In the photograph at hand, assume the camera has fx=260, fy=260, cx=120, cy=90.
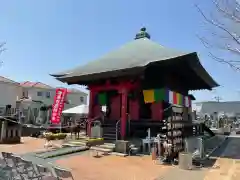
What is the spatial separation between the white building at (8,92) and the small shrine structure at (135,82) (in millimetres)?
21580

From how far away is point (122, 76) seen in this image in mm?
13875

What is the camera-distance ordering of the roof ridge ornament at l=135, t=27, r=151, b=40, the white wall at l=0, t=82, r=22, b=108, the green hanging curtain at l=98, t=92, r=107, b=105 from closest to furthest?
1. the green hanging curtain at l=98, t=92, r=107, b=105
2. the roof ridge ornament at l=135, t=27, r=151, b=40
3. the white wall at l=0, t=82, r=22, b=108

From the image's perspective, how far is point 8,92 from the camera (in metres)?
35.9

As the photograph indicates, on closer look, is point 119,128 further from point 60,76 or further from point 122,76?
point 60,76

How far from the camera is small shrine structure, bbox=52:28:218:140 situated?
13.4 m

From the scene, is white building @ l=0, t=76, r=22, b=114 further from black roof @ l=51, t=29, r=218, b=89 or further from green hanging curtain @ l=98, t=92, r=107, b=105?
green hanging curtain @ l=98, t=92, r=107, b=105

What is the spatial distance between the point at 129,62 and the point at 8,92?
2740 centimetres

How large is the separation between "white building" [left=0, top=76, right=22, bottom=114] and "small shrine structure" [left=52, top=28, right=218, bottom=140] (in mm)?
21580

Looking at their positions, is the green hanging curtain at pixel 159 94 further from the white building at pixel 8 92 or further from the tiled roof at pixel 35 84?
the tiled roof at pixel 35 84

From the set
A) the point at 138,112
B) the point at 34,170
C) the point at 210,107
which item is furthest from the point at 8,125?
the point at 210,107

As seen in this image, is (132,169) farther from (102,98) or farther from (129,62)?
(102,98)

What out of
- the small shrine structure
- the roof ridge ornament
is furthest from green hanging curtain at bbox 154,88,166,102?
Result: the roof ridge ornament

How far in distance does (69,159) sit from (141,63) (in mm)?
5669

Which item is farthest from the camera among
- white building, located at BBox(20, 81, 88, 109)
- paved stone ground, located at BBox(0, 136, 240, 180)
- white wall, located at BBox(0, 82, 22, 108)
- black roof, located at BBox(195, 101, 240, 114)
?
black roof, located at BBox(195, 101, 240, 114)
